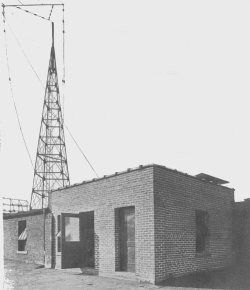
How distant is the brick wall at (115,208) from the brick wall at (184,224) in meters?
0.26

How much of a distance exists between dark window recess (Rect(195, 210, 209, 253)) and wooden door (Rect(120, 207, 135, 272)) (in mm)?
2933

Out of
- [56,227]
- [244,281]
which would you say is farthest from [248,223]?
[56,227]

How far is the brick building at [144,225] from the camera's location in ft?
36.9

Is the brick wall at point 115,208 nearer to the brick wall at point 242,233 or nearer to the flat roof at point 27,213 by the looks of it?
the flat roof at point 27,213

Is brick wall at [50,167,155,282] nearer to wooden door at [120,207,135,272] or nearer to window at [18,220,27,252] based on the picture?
wooden door at [120,207,135,272]

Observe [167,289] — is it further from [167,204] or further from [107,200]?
[107,200]

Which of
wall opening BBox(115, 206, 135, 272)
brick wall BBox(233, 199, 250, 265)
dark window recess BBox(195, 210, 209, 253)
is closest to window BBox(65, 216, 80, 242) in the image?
wall opening BBox(115, 206, 135, 272)

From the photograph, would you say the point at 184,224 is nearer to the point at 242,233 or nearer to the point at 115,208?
the point at 115,208

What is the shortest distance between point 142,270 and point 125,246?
4.65 feet

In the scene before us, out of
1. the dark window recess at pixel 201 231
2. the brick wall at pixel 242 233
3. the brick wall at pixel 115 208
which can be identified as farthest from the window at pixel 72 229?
the brick wall at pixel 242 233

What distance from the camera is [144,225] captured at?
1129cm

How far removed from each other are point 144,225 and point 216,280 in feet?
9.94

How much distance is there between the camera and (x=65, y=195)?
15266 mm

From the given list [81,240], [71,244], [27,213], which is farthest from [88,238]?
[27,213]
